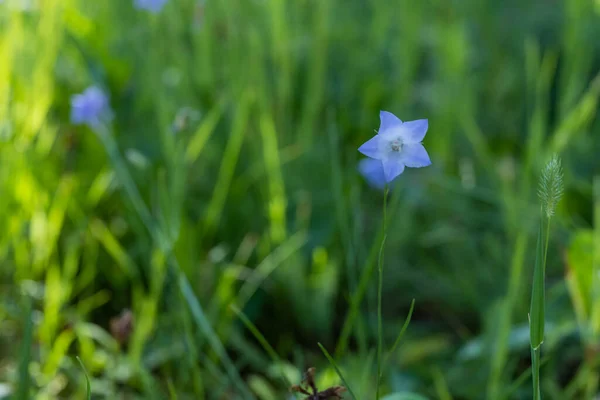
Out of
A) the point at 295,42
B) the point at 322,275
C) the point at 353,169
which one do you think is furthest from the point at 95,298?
the point at 295,42

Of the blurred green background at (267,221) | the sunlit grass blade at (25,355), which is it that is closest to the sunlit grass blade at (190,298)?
the blurred green background at (267,221)

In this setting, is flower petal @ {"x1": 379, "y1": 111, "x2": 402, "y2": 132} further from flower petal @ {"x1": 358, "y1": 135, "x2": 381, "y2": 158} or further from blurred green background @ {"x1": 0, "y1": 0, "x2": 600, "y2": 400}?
blurred green background @ {"x1": 0, "y1": 0, "x2": 600, "y2": 400}

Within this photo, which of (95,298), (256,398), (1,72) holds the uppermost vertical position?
(1,72)

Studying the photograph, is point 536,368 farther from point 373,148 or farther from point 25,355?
point 25,355

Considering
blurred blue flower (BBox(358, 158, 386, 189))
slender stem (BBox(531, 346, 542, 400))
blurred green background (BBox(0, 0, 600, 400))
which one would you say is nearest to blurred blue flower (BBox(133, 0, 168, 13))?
blurred green background (BBox(0, 0, 600, 400))

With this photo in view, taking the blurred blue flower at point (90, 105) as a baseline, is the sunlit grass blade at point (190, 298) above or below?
below

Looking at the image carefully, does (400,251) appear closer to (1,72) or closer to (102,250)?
(102,250)

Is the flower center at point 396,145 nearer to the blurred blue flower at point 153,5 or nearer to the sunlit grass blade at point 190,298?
the sunlit grass blade at point 190,298
